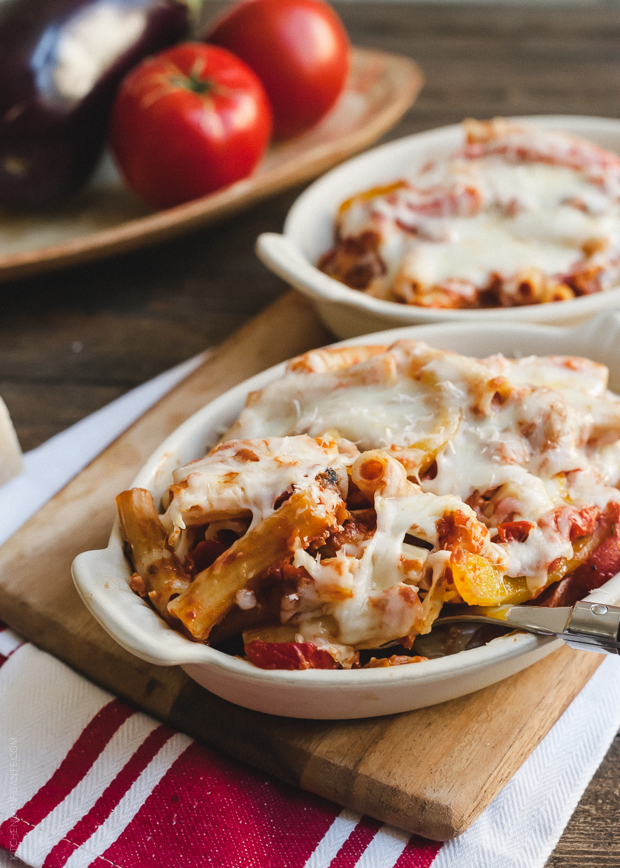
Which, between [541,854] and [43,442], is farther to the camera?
[43,442]

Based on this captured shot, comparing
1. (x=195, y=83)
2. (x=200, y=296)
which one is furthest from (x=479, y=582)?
(x=195, y=83)

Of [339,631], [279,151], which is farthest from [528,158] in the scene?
[339,631]

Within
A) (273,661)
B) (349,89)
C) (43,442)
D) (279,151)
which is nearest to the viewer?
(273,661)

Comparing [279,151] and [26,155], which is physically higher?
[26,155]

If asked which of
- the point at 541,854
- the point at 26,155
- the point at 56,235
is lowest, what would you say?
the point at 541,854

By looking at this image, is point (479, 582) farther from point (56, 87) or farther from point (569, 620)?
point (56, 87)

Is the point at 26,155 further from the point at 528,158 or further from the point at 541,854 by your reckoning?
the point at 541,854

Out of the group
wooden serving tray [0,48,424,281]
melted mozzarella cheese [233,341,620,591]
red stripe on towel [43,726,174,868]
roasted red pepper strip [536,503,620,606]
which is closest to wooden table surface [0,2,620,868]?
wooden serving tray [0,48,424,281]
